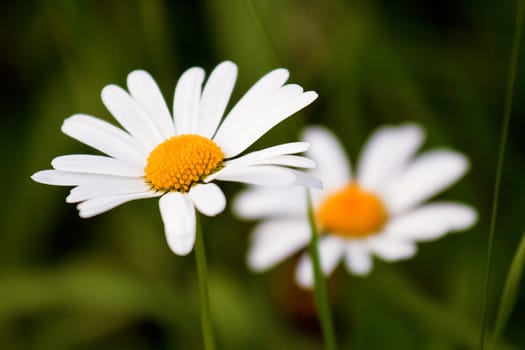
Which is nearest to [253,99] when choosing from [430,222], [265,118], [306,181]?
[265,118]

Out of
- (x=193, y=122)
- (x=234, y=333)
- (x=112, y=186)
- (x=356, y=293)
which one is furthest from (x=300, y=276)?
(x=112, y=186)

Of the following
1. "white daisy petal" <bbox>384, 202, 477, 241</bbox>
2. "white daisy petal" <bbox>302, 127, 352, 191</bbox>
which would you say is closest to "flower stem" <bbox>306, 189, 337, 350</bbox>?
"white daisy petal" <bbox>384, 202, 477, 241</bbox>

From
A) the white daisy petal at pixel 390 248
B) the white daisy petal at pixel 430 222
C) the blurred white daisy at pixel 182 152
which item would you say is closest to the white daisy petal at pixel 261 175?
the blurred white daisy at pixel 182 152

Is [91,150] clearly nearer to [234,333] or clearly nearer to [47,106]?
[47,106]

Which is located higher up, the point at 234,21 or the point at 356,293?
the point at 234,21

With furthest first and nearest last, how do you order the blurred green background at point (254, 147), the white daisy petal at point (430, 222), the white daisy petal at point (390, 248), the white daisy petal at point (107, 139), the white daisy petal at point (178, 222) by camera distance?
A: the blurred green background at point (254, 147)
the white daisy petal at point (430, 222)
the white daisy petal at point (390, 248)
the white daisy petal at point (107, 139)
the white daisy petal at point (178, 222)

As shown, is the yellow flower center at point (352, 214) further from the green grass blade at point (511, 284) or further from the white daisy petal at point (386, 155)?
the green grass blade at point (511, 284)
